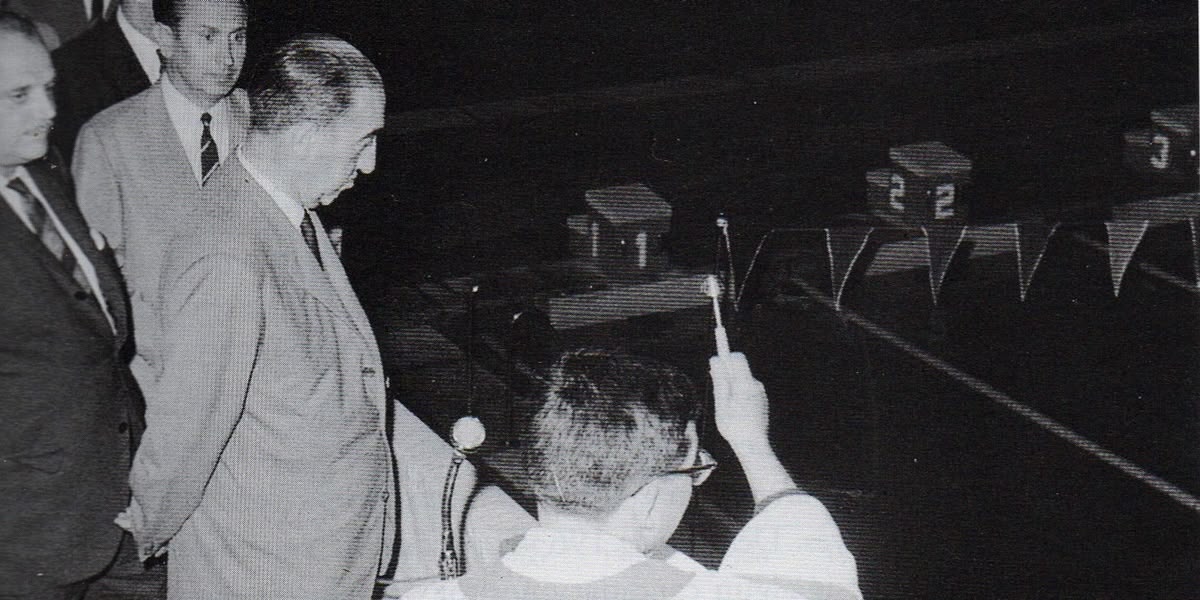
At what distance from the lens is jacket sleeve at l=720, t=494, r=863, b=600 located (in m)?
1.47

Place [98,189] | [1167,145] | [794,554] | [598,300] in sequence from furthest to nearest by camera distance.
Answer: [1167,145], [598,300], [98,189], [794,554]

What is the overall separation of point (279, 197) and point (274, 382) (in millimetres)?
276

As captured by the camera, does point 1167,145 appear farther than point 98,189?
Yes

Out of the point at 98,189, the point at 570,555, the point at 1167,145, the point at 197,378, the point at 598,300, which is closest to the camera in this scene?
the point at 570,555

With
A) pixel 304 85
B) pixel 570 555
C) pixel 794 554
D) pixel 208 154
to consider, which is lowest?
pixel 794 554

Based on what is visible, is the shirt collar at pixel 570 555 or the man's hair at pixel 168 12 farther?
the man's hair at pixel 168 12

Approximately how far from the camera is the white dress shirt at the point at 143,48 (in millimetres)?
1740

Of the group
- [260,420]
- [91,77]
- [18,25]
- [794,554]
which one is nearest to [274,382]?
[260,420]

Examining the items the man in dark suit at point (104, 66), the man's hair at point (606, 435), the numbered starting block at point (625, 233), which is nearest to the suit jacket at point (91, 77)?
the man in dark suit at point (104, 66)

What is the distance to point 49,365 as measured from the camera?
1.60 m

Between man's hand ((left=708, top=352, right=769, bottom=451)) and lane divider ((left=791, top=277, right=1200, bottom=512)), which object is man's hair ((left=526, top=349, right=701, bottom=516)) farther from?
lane divider ((left=791, top=277, right=1200, bottom=512))

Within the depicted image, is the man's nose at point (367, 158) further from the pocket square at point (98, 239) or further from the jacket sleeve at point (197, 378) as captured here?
the pocket square at point (98, 239)

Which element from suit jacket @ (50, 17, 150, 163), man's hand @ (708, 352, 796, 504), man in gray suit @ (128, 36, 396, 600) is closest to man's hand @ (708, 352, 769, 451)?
man's hand @ (708, 352, 796, 504)

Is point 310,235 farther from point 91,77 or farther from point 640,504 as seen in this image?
point 640,504
